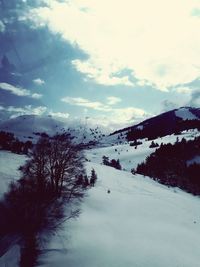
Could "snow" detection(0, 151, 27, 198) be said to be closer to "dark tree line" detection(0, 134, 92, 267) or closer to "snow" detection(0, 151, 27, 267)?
"snow" detection(0, 151, 27, 267)

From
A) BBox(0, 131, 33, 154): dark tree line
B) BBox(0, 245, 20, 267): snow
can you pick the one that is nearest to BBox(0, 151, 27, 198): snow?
BBox(0, 245, 20, 267): snow

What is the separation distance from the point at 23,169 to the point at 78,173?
6871 millimetres

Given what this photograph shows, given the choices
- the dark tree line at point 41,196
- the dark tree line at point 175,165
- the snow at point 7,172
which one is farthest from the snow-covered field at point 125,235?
the dark tree line at point 175,165

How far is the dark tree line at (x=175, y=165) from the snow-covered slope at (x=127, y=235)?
119ft

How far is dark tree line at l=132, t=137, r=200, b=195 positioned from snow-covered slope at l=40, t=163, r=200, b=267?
36364 mm

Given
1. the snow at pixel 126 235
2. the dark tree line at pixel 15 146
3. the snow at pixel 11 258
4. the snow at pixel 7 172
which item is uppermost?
the dark tree line at pixel 15 146

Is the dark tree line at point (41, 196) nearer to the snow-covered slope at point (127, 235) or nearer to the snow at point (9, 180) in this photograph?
the snow at point (9, 180)

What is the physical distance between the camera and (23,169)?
35156mm

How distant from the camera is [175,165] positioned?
3664 inches

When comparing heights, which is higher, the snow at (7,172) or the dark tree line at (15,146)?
the dark tree line at (15,146)

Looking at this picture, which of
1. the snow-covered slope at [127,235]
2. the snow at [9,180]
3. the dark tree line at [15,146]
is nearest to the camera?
the snow-covered slope at [127,235]

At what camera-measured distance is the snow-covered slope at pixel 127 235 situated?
61.9 ft

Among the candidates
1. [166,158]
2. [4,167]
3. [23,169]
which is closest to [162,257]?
[23,169]

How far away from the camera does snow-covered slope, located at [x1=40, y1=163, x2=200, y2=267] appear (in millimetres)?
18875
